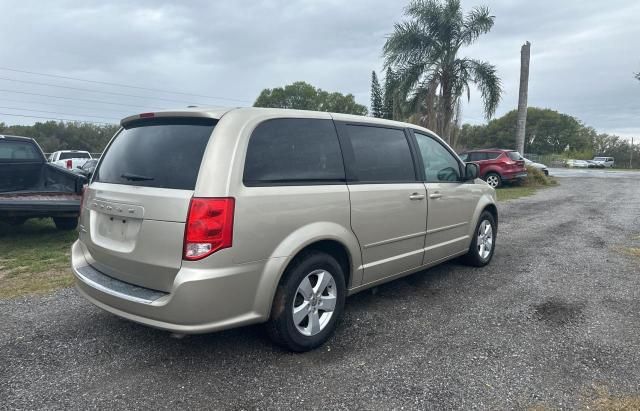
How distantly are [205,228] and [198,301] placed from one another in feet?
1.42

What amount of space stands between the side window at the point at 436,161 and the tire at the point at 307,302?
163 centimetres

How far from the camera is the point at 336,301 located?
11.0 feet

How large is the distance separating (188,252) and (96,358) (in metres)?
1.19

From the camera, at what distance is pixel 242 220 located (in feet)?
8.78

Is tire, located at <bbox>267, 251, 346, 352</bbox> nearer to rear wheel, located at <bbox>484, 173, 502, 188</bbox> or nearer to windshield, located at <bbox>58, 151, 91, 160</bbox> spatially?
rear wheel, located at <bbox>484, 173, 502, 188</bbox>

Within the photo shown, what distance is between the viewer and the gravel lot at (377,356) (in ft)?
8.57

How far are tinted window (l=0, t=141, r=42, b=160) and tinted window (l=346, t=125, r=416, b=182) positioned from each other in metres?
6.92

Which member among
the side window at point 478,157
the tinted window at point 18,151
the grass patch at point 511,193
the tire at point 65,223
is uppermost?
the side window at point 478,157

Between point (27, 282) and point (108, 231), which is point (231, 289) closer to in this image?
point (108, 231)

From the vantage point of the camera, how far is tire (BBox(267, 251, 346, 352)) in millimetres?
2957

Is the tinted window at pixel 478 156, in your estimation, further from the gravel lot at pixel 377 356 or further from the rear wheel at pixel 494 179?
the gravel lot at pixel 377 356

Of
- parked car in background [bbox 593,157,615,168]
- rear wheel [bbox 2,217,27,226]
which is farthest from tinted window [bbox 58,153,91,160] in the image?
parked car in background [bbox 593,157,615,168]

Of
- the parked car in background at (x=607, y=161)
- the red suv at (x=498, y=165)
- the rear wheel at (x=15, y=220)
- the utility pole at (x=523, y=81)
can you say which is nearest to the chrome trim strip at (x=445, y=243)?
the rear wheel at (x=15, y=220)

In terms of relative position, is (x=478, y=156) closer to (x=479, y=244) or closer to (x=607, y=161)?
(x=479, y=244)
